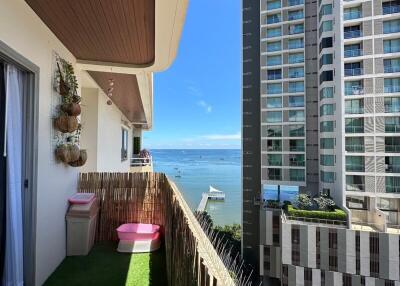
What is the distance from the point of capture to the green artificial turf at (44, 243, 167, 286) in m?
2.95

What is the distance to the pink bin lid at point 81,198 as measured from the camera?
3.66 meters

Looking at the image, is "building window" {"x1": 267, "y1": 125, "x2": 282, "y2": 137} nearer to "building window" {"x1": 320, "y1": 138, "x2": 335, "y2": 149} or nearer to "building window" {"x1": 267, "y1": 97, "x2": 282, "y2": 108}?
"building window" {"x1": 267, "y1": 97, "x2": 282, "y2": 108}

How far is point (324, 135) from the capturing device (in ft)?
62.0

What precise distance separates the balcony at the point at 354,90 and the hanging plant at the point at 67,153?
1881 cm

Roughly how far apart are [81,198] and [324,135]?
1890 centimetres

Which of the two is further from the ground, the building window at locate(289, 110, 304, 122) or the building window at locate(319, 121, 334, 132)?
the building window at locate(289, 110, 304, 122)

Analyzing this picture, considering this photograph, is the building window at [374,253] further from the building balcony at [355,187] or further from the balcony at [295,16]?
the balcony at [295,16]

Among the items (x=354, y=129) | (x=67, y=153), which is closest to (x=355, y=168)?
(x=354, y=129)

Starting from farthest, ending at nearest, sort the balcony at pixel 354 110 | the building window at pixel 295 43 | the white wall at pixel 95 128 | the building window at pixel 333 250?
the building window at pixel 295 43, the balcony at pixel 354 110, the building window at pixel 333 250, the white wall at pixel 95 128

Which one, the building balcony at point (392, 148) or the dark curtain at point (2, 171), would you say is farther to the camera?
the building balcony at point (392, 148)

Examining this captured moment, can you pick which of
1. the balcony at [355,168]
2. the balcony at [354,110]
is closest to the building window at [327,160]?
the balcony at [355,168]

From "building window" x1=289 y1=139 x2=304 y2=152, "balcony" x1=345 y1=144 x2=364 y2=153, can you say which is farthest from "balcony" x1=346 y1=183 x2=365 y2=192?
"building window" x1=289 y1=139 x2=304 y2=152

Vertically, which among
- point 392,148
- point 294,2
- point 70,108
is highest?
point 294,2

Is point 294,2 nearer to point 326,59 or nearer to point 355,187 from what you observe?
point 326,59
